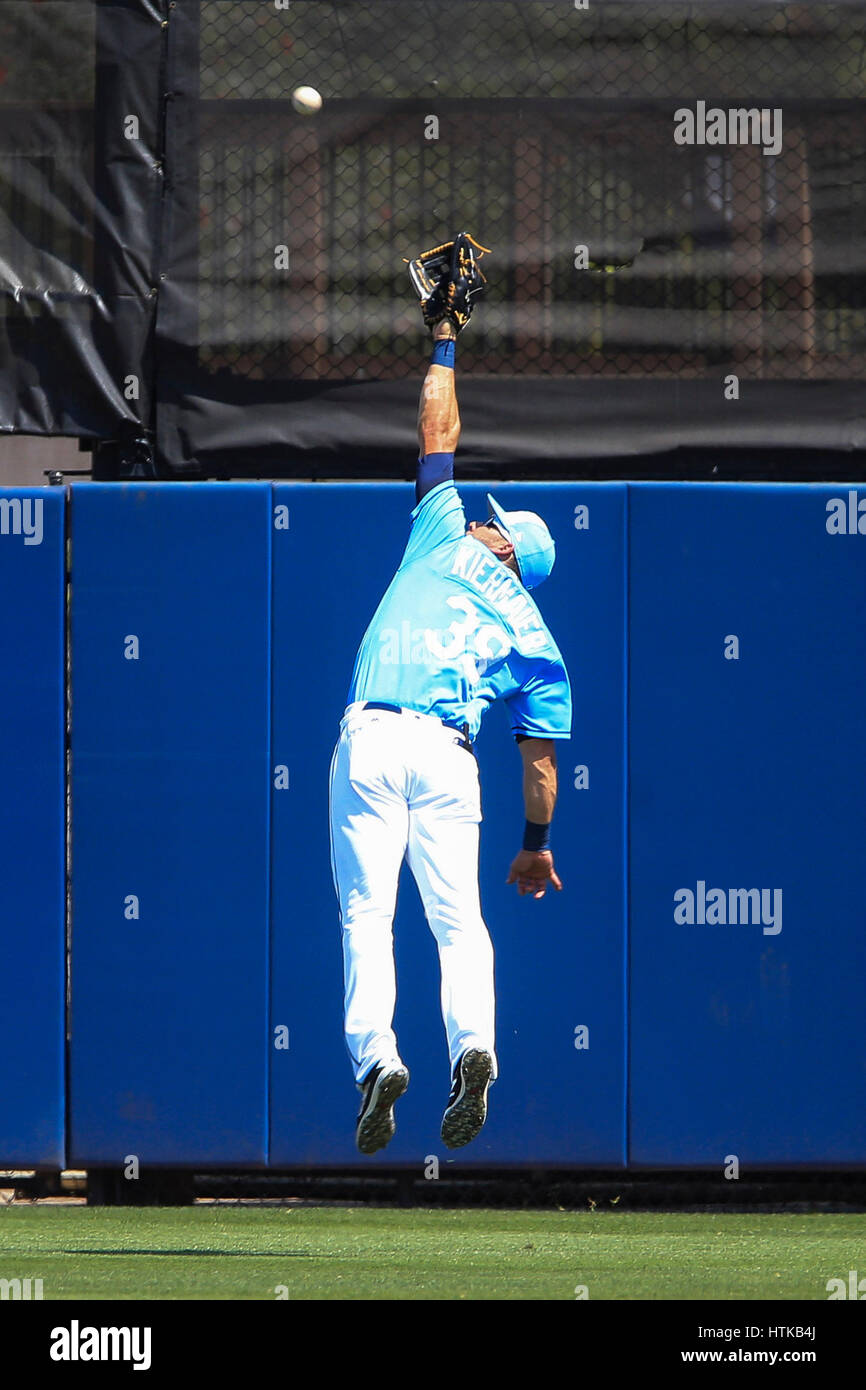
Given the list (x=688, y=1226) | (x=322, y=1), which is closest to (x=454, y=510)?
(x=322, y=1)

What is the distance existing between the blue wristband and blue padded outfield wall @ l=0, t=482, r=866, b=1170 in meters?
0.71

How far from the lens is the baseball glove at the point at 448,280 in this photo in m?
5.77

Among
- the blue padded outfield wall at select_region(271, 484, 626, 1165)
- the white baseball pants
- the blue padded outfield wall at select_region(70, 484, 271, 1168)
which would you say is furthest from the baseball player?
Result: the blue padded outfield wall at select_region(70, 484, 271, 1168)

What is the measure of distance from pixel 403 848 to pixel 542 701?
2.87 feet

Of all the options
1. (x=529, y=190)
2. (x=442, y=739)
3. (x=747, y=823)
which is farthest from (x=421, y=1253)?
(x=529, y=190)

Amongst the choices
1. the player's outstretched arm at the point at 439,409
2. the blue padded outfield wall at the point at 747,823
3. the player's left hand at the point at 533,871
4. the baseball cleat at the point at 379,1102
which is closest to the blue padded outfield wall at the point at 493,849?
the blue padded outfield wall at the point at 747,823

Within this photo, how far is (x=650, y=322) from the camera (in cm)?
682

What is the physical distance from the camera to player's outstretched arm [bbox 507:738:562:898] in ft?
20.2

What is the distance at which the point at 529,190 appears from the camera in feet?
22.3

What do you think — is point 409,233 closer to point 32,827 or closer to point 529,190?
point 529,190

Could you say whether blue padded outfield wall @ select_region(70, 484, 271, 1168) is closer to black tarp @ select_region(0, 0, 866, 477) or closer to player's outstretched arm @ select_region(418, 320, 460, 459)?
black tarp @ select_region(0, 0, 866, 477)

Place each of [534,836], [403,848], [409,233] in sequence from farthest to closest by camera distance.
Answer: [409,233] < [534,836] < [403,848]

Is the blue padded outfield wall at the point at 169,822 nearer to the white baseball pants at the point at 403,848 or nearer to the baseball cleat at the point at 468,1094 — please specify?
the white baseball pants at the point at 403,848

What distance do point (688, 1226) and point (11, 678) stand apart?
305 cm
